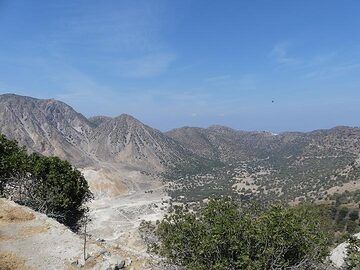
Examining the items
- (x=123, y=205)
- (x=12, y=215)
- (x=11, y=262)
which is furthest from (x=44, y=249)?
(x=123, y=205)

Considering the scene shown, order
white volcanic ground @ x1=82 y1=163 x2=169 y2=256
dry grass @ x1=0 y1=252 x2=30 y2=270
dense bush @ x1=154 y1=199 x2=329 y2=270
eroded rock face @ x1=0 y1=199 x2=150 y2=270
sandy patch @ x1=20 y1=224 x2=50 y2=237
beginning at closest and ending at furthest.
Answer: dense bush @ x1=154 y1=199 x2=329 y2=270
dry grass @ x1=0 y1=252 x2=30 y2=270
eroded rock face @ x1=0 y1=199 x2=150 y2=270
sandy patch @ x1=20 y1=224 x2=50 y2=237
white volcanic ground @ x1=82 y1=163 x2=169 y2=256

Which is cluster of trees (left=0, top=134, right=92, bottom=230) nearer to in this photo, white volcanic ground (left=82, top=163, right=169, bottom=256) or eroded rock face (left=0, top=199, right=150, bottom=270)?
eroded rock face (left=0, top=199, right=150, bottom=270)

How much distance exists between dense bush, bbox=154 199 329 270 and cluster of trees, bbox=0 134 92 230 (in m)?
22.2

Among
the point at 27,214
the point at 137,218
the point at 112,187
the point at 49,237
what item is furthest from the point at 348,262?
the point at 112,187

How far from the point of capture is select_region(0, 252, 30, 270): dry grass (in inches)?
1117

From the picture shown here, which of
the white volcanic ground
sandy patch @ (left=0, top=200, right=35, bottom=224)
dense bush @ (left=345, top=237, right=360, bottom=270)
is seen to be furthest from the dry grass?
the white volcanic ground

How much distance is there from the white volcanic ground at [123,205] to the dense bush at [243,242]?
40491 mm

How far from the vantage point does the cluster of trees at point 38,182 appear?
4734cm

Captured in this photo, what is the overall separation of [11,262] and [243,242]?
16.9 metres

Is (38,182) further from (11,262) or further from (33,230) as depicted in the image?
(11,262)

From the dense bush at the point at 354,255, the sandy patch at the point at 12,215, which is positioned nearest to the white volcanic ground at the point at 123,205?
the sandy patch at the point at 12,215

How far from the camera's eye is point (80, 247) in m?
32.4

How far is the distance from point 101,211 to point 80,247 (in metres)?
94.7

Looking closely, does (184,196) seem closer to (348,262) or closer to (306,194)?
(306,194)
